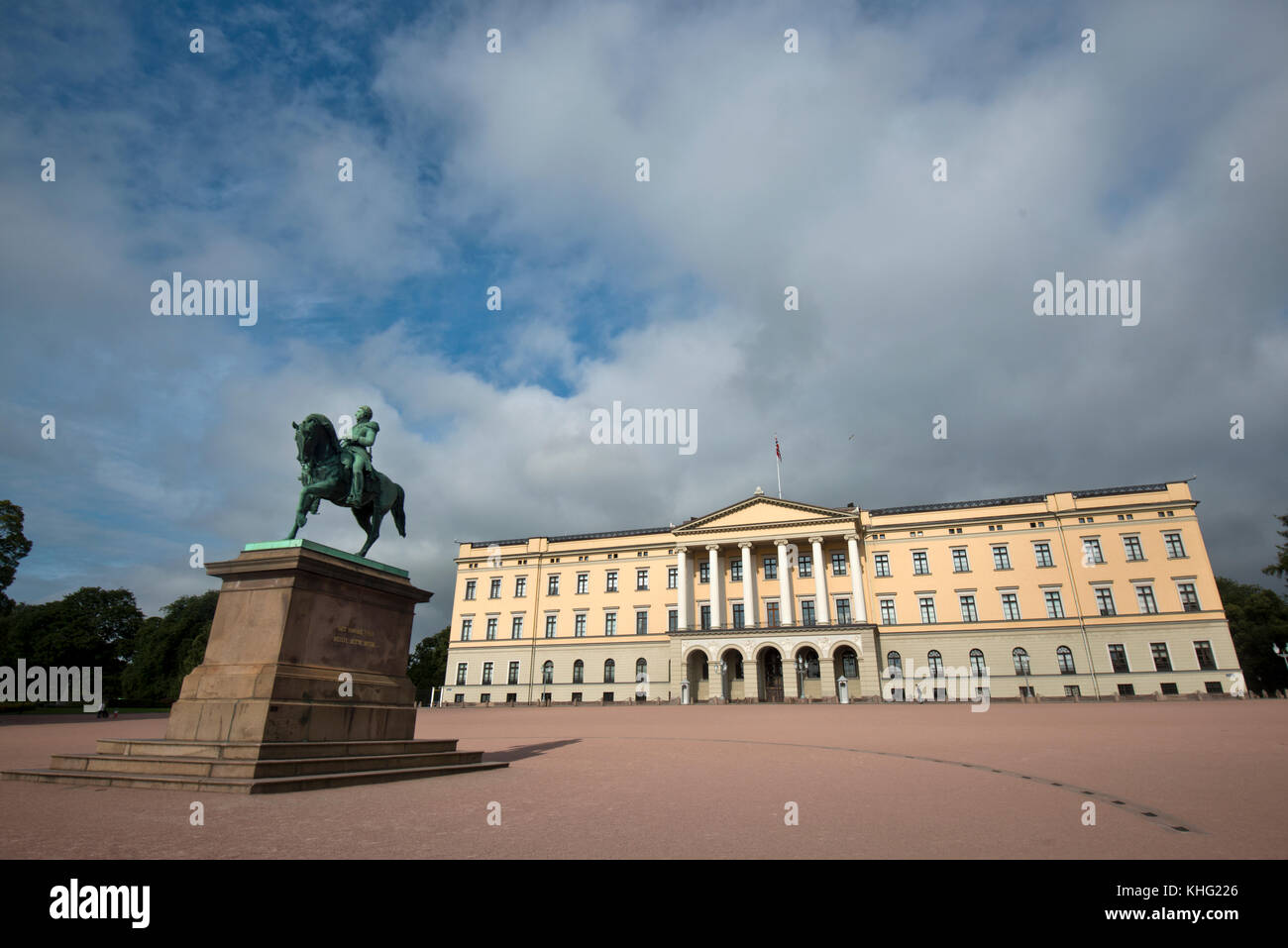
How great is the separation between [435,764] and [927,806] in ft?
23.0

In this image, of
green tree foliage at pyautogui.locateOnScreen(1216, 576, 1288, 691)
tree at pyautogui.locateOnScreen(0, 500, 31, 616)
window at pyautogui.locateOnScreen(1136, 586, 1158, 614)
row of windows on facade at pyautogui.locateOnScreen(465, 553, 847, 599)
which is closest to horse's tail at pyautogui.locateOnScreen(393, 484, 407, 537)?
tree at pyautogui.locateOnScreen(0, 500, 31, 616)

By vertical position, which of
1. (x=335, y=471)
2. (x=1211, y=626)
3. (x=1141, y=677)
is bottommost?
(x=1141, y=677)

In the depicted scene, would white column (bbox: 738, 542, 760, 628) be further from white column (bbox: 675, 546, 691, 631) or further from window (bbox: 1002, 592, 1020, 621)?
window (bbox: 1002, 592, 1020, 621)

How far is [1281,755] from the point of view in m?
10.2

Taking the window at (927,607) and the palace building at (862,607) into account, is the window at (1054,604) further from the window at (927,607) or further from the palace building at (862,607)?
the window at (927,607)

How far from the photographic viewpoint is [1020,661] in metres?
44.4

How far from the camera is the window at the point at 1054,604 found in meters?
44.8

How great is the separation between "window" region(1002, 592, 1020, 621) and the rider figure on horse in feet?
156

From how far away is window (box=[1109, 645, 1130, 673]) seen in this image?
42375 millimetres

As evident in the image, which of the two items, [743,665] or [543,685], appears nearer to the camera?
[743,665]

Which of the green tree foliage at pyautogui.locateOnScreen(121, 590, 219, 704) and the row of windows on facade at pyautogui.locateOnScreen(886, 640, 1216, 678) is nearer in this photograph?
the row of windows on facade at pyautogui.locateOnScreen(886, 640, 1216, 678)
